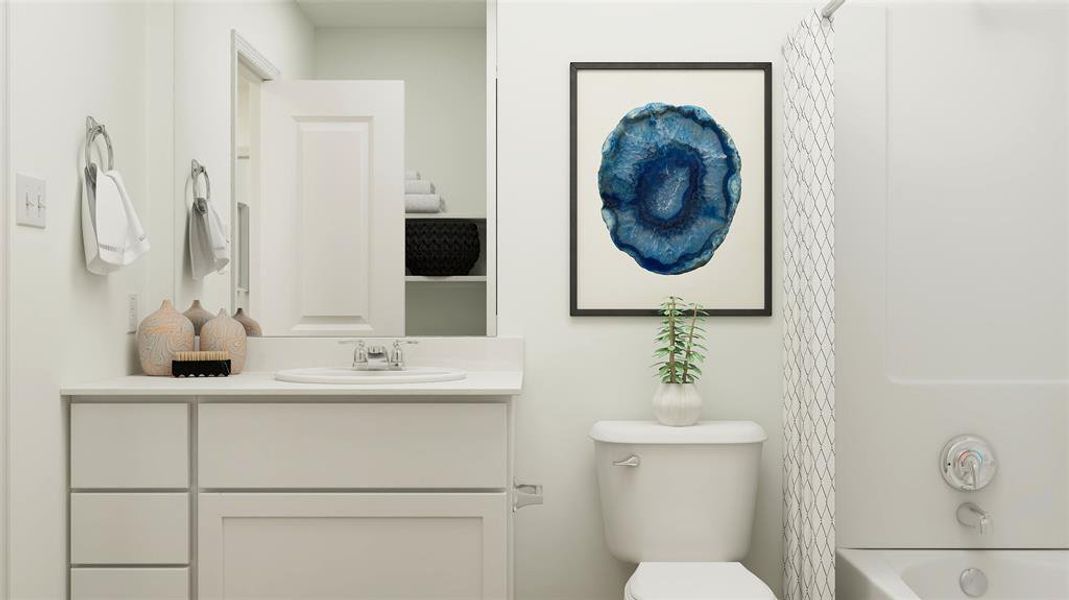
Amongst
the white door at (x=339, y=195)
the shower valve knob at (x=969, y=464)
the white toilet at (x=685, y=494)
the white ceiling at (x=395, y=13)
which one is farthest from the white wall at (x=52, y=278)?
the shower valve knob at (x=969, y=464)

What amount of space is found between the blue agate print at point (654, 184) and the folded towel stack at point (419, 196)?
456 millimetres

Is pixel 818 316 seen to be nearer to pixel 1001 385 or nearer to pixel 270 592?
pixel 1001 385

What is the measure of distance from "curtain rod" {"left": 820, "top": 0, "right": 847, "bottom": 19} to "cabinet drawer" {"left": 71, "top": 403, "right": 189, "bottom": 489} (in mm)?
1707

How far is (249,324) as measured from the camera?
230 cm

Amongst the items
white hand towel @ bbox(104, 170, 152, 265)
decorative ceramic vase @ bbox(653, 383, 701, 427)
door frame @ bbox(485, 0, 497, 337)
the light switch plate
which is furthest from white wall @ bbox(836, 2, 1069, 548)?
the light switch plate

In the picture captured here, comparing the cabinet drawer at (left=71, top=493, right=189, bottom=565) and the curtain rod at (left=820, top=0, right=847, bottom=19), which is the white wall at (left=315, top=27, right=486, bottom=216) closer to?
the curtain rod at (left=820, top=0, right=847, bottom=19)

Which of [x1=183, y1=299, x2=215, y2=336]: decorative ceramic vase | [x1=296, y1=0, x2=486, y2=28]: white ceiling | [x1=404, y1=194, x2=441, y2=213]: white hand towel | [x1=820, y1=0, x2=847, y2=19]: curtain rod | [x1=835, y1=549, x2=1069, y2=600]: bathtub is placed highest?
[x1=296, y1=0, x2=486, y2=28]: white ceiling

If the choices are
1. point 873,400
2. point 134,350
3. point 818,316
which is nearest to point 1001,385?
point 873,400

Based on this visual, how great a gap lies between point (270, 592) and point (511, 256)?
3.42ft

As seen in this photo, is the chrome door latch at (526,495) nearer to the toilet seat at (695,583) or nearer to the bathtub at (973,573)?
the toilet seat at (695,583)

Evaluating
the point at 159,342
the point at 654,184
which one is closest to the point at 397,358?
the point at 159,342

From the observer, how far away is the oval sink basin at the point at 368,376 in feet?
6.10

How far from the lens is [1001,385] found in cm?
225

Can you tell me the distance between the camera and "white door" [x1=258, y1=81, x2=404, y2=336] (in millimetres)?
2275
